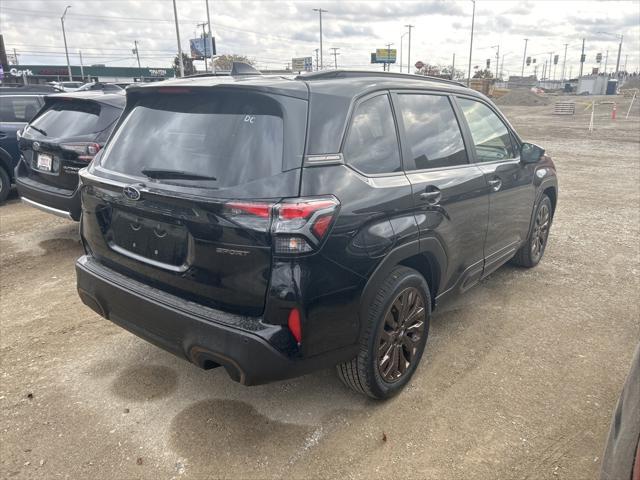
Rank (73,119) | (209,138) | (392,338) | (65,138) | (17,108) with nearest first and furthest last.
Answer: (209,138) → (392,338) → (65,138) → (73,119) → (17,108)

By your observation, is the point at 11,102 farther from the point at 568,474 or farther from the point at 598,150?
the point at 598,150

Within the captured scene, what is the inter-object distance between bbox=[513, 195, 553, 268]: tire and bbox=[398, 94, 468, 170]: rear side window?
1.80 metres

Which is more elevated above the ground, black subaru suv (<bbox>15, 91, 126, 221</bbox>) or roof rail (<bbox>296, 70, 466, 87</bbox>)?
roof rail (<bbox>296, 70, 466, 87</bbox>)

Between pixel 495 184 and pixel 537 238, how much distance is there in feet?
5.49

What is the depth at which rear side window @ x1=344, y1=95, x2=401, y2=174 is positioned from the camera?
2.71 metres

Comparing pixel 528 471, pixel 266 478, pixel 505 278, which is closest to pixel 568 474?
pixel 528 471

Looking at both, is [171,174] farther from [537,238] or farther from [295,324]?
[537,238]

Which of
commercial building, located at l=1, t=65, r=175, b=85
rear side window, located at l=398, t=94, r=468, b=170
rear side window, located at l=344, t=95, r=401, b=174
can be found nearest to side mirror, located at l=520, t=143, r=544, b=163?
rear side window, located at l=398, t=94, r=468, b=170

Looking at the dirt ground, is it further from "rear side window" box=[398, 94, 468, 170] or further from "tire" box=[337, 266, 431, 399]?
"rear side window" box=[398, 94, 468, 170]

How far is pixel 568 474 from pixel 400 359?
1.04 metres

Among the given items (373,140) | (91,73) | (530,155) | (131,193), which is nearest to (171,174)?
(131,193)

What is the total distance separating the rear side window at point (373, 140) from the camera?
2715 mm

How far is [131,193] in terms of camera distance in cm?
269

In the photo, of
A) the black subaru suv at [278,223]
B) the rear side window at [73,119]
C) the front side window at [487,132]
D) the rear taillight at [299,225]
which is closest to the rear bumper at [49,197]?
the rear side window at [73,119]
